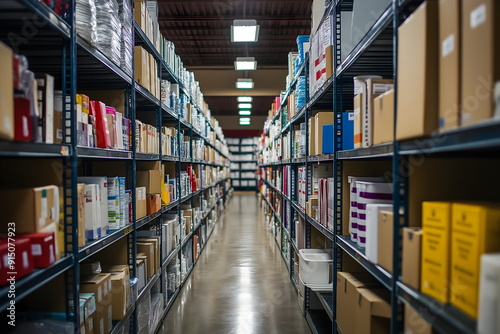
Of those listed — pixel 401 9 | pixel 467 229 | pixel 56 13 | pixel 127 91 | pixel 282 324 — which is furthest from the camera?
pixel 282 324

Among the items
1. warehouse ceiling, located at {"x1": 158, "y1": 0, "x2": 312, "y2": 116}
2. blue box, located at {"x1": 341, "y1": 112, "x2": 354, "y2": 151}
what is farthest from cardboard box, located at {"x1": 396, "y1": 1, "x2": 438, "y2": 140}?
warehouse ceiling, located at {"x1": 158, "y1": 0, "x2": 312, "y2": 116}

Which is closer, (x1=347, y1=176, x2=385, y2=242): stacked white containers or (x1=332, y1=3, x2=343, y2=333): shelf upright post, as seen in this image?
(x1=347, y1=176, x2=385, y2=242): stacked white containers

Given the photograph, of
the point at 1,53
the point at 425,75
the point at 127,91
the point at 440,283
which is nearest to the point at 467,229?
the point at 440,283

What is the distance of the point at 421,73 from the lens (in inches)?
45.2

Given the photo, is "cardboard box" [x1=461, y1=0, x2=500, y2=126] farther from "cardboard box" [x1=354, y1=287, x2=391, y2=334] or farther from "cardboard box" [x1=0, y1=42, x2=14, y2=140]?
"cardboard box" [x1=0, y1=42, x2=14, y2=140]

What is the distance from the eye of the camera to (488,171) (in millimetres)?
1365

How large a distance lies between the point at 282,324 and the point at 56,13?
298cm

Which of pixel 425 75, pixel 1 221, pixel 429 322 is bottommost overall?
pixel 429 322

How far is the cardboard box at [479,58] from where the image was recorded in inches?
34.7

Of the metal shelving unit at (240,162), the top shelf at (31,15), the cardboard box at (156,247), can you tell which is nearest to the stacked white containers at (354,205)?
the top shelf at (31,15)

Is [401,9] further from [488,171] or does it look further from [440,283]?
[440,283]

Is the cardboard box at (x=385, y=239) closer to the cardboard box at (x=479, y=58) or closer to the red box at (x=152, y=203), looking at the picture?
the cardboard box at (x=479, y=58)

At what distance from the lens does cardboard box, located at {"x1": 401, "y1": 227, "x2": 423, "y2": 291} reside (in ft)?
4.05

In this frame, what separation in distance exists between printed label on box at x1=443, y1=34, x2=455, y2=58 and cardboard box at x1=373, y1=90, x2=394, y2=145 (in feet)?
1.14
